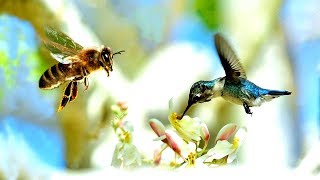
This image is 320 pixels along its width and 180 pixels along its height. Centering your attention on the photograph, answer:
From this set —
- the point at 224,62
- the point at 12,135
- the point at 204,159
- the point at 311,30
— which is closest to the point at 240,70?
the point at 224,62

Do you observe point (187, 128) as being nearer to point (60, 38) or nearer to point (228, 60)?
point (228, 60)

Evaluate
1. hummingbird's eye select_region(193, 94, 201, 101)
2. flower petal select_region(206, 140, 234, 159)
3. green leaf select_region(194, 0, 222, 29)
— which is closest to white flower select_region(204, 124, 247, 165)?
flower petal select_region(206, 140, 234, 159)

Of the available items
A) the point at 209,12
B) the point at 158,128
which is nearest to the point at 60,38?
the point at 158,128

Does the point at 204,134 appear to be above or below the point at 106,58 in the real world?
below

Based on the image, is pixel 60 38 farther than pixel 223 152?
Yes

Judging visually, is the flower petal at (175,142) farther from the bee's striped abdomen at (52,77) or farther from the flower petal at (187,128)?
the bee's striped abdomen at (52,77)

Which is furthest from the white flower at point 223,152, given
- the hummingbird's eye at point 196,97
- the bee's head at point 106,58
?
the bee's head at point 106,58

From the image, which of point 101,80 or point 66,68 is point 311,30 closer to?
point 101,80
